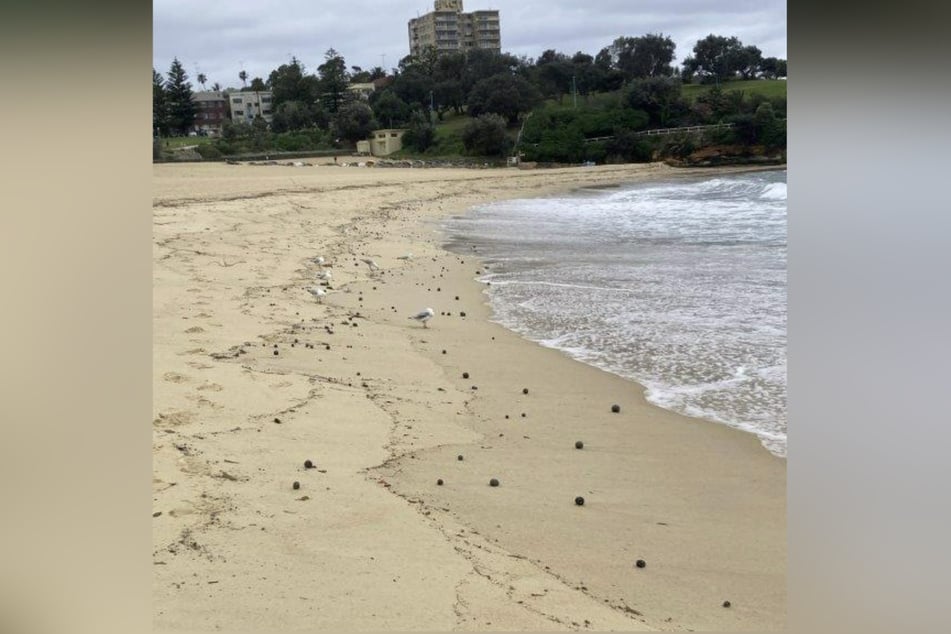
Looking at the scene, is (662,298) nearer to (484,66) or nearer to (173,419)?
(173,419)

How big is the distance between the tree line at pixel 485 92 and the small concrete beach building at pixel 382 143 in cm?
30

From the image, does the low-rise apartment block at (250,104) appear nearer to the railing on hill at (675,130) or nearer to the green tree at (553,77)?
the green tree at (553,77)

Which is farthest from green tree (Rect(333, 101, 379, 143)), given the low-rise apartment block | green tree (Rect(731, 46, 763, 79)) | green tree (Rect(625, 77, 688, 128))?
green tree (Rect(731, 46, 763, 79))

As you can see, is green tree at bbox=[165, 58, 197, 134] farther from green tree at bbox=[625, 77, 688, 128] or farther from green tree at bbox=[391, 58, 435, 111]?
green tree at bbox=[625, 77, 688, 128]

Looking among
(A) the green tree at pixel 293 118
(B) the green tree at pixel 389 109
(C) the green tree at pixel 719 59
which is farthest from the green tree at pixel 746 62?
(A) the green tree at pixel 293 118

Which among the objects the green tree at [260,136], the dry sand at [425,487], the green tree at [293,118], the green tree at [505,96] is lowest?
the dry sand at [425,487]

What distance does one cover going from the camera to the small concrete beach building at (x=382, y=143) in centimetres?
3331

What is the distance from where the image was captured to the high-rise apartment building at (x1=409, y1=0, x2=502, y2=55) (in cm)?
2289

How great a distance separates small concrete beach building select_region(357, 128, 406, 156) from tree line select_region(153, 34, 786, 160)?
30 cm

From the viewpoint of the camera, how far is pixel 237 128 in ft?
101
